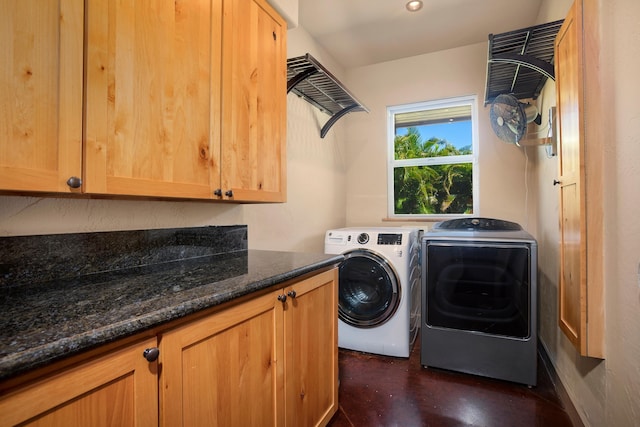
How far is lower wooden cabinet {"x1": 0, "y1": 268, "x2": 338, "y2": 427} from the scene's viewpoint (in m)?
0.62

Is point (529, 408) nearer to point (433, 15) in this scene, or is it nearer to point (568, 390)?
point (568, 390)

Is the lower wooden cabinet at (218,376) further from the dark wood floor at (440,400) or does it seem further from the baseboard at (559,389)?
the baseboard at (559,389)

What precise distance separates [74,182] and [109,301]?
0.35 m

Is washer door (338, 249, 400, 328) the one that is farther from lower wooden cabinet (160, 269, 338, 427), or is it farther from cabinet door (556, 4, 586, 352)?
cabinet door (556, 4, 586, 352)

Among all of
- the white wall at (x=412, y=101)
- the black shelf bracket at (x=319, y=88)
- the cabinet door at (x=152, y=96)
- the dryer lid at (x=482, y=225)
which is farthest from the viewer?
the white wall at (x=412, y=101)

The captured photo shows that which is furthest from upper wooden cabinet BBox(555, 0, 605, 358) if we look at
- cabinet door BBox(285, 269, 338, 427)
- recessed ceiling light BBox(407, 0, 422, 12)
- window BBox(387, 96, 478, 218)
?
window BBox(387, 96, 478, 218)

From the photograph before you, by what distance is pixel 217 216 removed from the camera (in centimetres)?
180

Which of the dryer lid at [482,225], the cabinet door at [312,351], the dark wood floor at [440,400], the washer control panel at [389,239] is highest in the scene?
the dryer lid at [482,225]

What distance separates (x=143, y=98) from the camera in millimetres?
1088

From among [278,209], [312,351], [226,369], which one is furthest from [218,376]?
[278,209]

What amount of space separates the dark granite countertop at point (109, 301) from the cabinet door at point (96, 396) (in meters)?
0.05

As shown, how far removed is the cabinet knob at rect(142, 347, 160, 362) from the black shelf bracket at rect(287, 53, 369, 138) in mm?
1679

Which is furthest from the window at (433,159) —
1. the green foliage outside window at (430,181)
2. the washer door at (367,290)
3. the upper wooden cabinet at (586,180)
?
the upper wooden cabinet at (586,180)

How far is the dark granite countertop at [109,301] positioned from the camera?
591 mm
